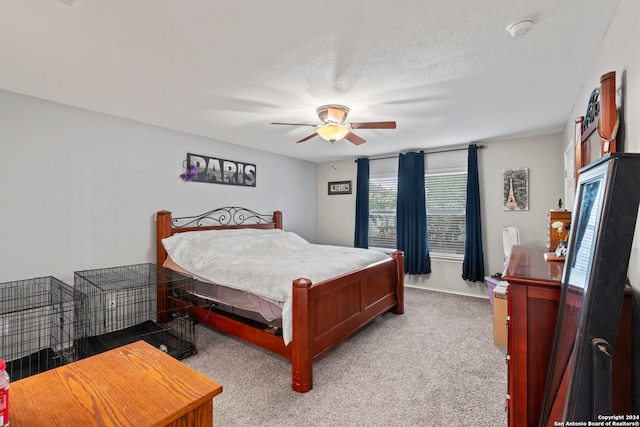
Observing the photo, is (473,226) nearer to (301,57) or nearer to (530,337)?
(530,337)

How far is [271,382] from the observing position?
Answer: 7.68 ft

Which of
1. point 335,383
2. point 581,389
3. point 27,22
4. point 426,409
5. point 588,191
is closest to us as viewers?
point 581,389

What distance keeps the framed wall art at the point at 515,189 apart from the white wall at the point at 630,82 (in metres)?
2.69

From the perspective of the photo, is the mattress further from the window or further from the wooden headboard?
the window

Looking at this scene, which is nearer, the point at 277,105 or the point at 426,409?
the point at 426,409

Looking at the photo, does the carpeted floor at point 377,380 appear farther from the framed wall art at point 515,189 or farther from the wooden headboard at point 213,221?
the framed wall art at point 515,189

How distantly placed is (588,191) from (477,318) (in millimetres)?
3084

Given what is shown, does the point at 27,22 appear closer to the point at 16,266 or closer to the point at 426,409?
the point at 16,266

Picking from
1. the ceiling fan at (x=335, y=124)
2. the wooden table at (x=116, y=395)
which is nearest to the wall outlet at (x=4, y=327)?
the wooden table at (x=116, y=395)

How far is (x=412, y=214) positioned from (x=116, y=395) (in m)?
4.67

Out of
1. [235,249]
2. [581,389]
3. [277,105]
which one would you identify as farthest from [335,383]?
[277,105]

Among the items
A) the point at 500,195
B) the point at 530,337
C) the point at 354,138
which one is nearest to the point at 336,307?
the point at 530,337

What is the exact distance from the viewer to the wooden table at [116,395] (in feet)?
2.50

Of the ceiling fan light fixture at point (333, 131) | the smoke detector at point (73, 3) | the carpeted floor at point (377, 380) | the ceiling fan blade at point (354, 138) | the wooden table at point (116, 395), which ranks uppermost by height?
the smoke detector at point (73, 3)
